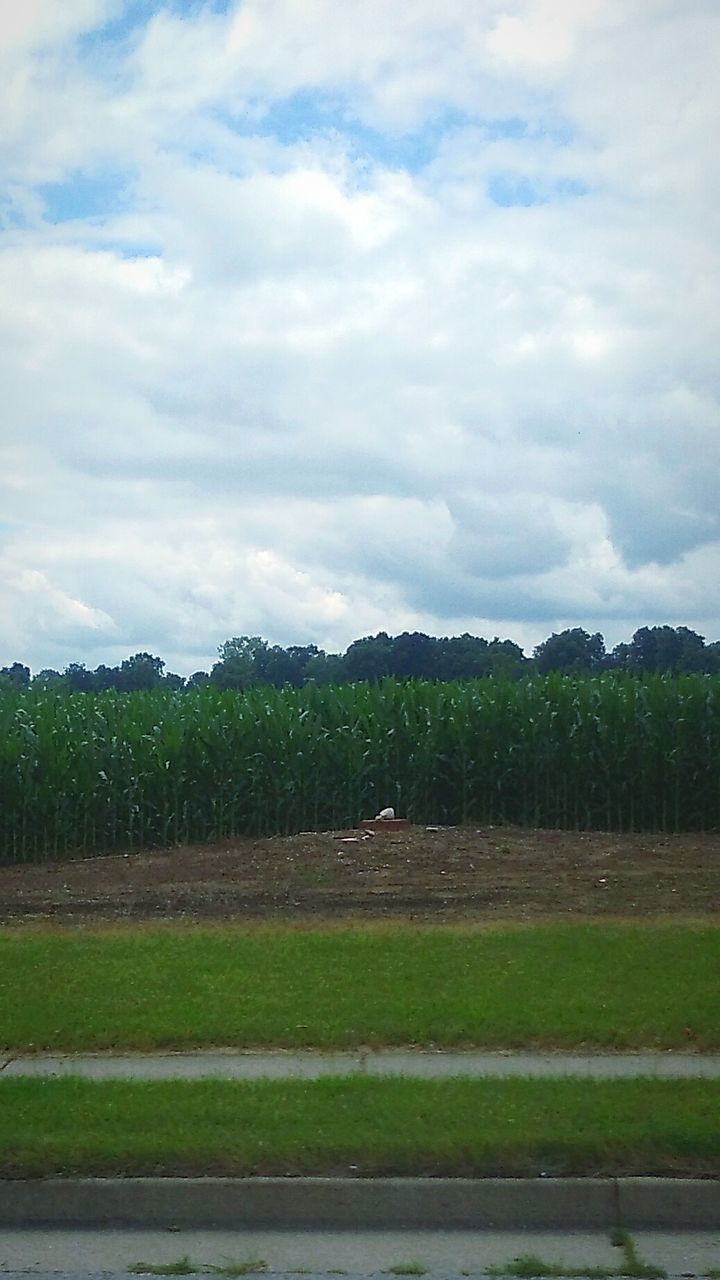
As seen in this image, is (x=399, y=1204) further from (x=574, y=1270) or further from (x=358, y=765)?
(x=358, y=765)

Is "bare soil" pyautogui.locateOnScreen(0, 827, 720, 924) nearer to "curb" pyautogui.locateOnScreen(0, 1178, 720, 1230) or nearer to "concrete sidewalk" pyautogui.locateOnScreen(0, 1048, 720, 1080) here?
"concrete sidewalk" pyautogui.locateOnScreen(0, 1048, 720, 1080)

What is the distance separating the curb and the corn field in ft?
45.7

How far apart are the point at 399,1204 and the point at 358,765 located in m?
14.4

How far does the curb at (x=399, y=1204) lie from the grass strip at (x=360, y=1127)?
12 cm

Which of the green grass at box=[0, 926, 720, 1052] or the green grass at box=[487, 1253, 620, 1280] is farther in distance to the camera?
the green grass at box=[0, 926, 720, 1052]

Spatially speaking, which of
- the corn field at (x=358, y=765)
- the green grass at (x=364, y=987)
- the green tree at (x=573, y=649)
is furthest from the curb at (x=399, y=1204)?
the green tree at (x=573, y=649)

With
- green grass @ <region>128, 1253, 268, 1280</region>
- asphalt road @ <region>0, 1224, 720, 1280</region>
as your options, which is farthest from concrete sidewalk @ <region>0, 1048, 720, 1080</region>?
green grass @ <region>128, 1253, 268, 1280</region>

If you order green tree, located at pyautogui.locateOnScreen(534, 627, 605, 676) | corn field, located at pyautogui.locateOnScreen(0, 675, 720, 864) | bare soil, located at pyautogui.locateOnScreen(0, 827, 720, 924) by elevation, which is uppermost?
green tree, located at pyautogui.locateOnScreen(534, 627, 605, 676)

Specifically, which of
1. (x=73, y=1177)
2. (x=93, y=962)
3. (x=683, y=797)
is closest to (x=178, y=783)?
(x=683, y=797)

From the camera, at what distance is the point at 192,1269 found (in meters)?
5.40

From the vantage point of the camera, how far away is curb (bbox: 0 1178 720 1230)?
5855 millimetres

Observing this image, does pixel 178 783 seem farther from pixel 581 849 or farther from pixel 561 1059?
pixel 561 1059

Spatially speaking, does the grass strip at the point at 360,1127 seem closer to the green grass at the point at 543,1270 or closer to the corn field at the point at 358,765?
the green grass at the point at 543,1270

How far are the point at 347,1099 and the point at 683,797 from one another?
47.7 ft
